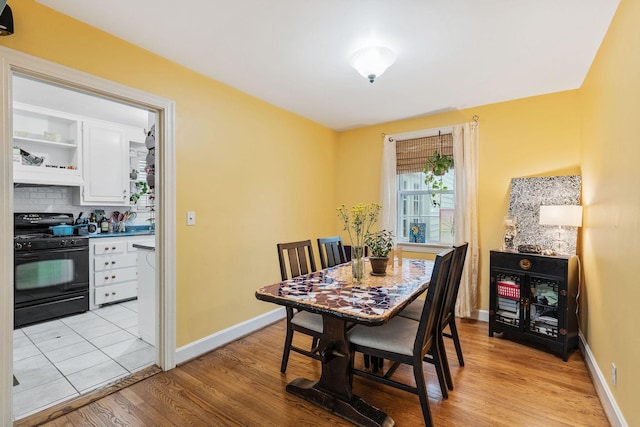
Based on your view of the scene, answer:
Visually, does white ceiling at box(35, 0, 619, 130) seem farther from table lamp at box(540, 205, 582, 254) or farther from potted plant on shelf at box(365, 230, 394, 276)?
potted plant on shelf at box(365, 230, 394, 276)

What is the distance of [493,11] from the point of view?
6.07 feet

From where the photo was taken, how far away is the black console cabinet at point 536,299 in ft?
8.60

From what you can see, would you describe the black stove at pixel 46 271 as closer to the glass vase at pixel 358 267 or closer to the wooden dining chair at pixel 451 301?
the glass vase at pixel 358 267

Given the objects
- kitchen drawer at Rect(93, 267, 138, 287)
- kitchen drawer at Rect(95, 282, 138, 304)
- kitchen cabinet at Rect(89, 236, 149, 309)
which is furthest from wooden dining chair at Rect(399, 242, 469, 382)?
kitchen drawer at Rect(95, 282, 138, 304)

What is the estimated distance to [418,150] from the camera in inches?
154

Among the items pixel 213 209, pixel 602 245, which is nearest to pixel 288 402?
pixel 213 209

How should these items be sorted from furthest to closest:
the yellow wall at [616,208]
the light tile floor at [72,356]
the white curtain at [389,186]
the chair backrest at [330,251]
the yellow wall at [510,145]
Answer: the white curtain at [389,186] < the yellow wall at [510,145] < the chair backrest at [330,251] < the light tile floor at [72,356] < the yellow wall at [616,208]

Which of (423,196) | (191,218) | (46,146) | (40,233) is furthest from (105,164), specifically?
(423,196)

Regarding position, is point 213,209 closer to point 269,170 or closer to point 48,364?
point 269,170

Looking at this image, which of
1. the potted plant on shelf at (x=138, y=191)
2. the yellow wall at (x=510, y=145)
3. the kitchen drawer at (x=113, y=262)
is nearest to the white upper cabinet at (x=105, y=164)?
the potted plant on shelf at (x=138, y=191)

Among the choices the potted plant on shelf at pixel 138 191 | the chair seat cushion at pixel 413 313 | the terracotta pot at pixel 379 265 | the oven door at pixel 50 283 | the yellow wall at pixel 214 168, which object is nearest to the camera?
the yellow wall at pixel 214 168

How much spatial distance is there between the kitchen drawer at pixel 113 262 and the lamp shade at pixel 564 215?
4.63 m

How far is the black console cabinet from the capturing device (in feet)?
8.60

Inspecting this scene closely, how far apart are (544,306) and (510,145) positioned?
1673mm
